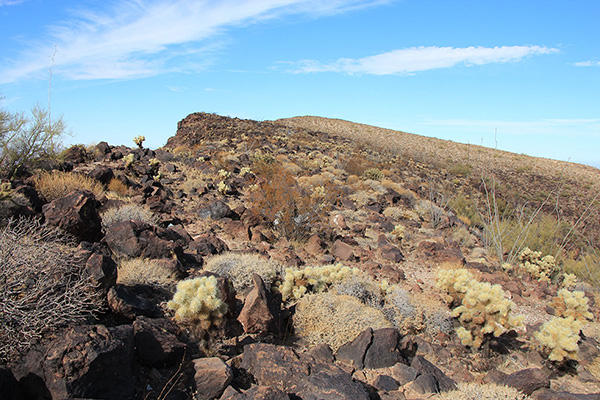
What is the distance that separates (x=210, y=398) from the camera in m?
3.36

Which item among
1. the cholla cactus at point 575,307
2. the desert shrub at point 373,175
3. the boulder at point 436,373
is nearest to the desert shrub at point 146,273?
the boulder at point 436,373

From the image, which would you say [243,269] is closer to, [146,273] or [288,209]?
[146,273]

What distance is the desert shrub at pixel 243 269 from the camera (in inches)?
238

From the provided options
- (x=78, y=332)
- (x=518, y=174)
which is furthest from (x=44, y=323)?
(x=518, y=174)

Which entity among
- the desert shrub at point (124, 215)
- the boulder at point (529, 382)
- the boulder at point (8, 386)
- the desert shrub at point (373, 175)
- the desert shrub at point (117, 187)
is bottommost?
the boulder at point (529, 382)

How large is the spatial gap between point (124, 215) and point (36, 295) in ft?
15.9

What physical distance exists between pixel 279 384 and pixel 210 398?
0.68 m

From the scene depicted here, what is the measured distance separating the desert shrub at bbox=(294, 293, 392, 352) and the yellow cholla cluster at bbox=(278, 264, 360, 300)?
0.25 m

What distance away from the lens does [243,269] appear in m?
6.23

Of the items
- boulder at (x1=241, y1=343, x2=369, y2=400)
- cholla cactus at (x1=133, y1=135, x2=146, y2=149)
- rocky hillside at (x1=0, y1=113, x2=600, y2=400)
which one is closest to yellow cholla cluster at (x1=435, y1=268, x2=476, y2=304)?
rocky hillside at (x1=0, y1=113, x2=600, y2=400)

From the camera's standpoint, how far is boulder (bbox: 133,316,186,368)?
365cm

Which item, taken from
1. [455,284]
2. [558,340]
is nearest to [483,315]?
[455,284]

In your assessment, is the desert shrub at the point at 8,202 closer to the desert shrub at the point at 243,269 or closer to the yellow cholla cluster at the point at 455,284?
the desert shrub at the point at 243,269

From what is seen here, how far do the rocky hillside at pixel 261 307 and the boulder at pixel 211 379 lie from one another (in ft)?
0.05
